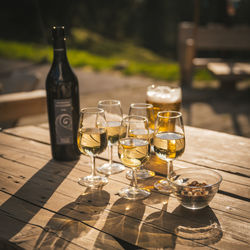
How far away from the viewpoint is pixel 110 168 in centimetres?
158

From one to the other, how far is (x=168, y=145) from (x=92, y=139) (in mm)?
294

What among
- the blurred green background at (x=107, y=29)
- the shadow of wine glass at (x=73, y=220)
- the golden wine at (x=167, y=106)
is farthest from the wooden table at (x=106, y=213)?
the blurred green background at (x=107, y=29)

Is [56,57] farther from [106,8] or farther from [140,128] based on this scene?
[106,8]

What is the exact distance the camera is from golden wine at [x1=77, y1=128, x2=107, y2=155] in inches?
53.6

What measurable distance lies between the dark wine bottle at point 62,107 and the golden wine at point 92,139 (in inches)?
10.3

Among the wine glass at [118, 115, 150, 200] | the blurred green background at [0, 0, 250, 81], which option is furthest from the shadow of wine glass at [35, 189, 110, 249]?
the blurred green background at [0, 0, 250, 81]

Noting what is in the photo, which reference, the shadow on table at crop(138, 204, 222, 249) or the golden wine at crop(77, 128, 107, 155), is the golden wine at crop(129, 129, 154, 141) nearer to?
the golden wine at crop(77, 128, 107, 155)

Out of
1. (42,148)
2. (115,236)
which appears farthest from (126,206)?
(42,148)

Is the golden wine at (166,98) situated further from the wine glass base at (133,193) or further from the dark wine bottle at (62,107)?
the wine glass base at (133,193)

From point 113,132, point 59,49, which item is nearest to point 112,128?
point 113,132

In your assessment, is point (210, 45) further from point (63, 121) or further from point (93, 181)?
point (93, 181)

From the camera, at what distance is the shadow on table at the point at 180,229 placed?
3.37 feet

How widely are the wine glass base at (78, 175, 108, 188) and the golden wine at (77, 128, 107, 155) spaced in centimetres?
14

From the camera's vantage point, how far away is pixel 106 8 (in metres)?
15.6
